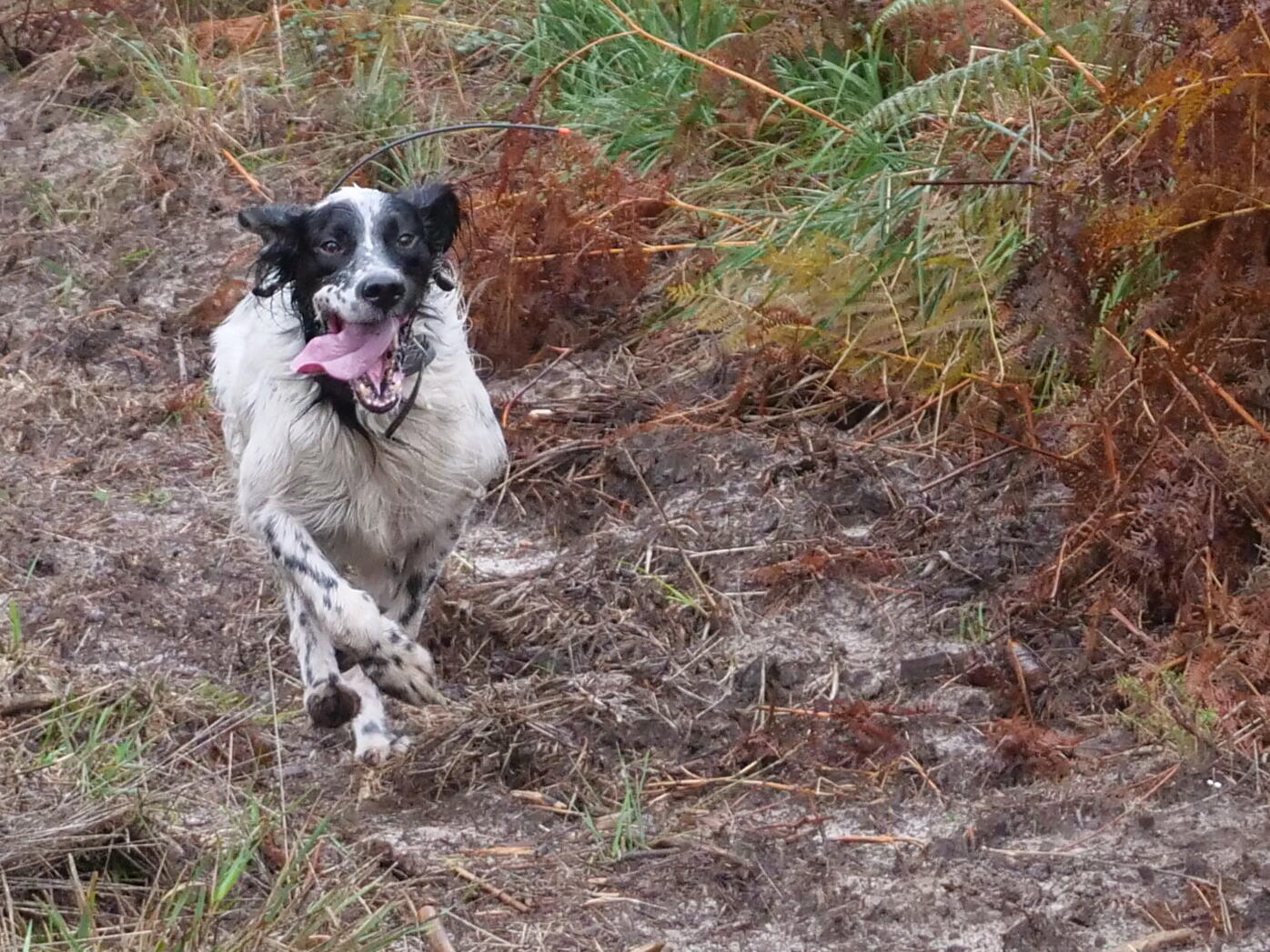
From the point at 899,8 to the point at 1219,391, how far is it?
2.02 meters

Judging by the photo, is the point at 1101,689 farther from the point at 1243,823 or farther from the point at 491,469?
the point at 491,469

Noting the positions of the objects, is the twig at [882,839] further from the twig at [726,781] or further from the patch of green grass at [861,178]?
the patch of green grass at [861,178]

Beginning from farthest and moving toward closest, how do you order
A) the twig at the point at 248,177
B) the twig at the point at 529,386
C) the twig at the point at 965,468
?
the twig at the point at 248,177 → the twig at the point at 529,386 → the twig at the point at 965,468

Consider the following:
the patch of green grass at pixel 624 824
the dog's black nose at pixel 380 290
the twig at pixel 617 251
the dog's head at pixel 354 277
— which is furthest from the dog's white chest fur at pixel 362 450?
the twig at pixel 617 251

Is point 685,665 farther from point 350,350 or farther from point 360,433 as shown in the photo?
point 350,350

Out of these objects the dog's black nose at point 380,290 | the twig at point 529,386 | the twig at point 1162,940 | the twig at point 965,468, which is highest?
the dog's black nose at point 380,290

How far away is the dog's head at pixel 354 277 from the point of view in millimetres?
4340

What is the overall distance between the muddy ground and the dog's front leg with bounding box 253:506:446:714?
0.56 ft

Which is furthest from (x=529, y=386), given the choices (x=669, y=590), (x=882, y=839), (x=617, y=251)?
(x=882, y=839)

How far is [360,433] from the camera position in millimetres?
4598

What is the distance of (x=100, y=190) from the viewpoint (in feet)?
26.6

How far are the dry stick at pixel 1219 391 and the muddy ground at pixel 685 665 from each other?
66cm

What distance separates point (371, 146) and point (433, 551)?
349cm

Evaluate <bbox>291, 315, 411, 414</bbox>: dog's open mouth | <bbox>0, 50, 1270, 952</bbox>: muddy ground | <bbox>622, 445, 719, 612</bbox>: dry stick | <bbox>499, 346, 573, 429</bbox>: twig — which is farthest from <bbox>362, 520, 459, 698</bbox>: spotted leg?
<bbox>499, 346, 573, 429</bbox>: twig
